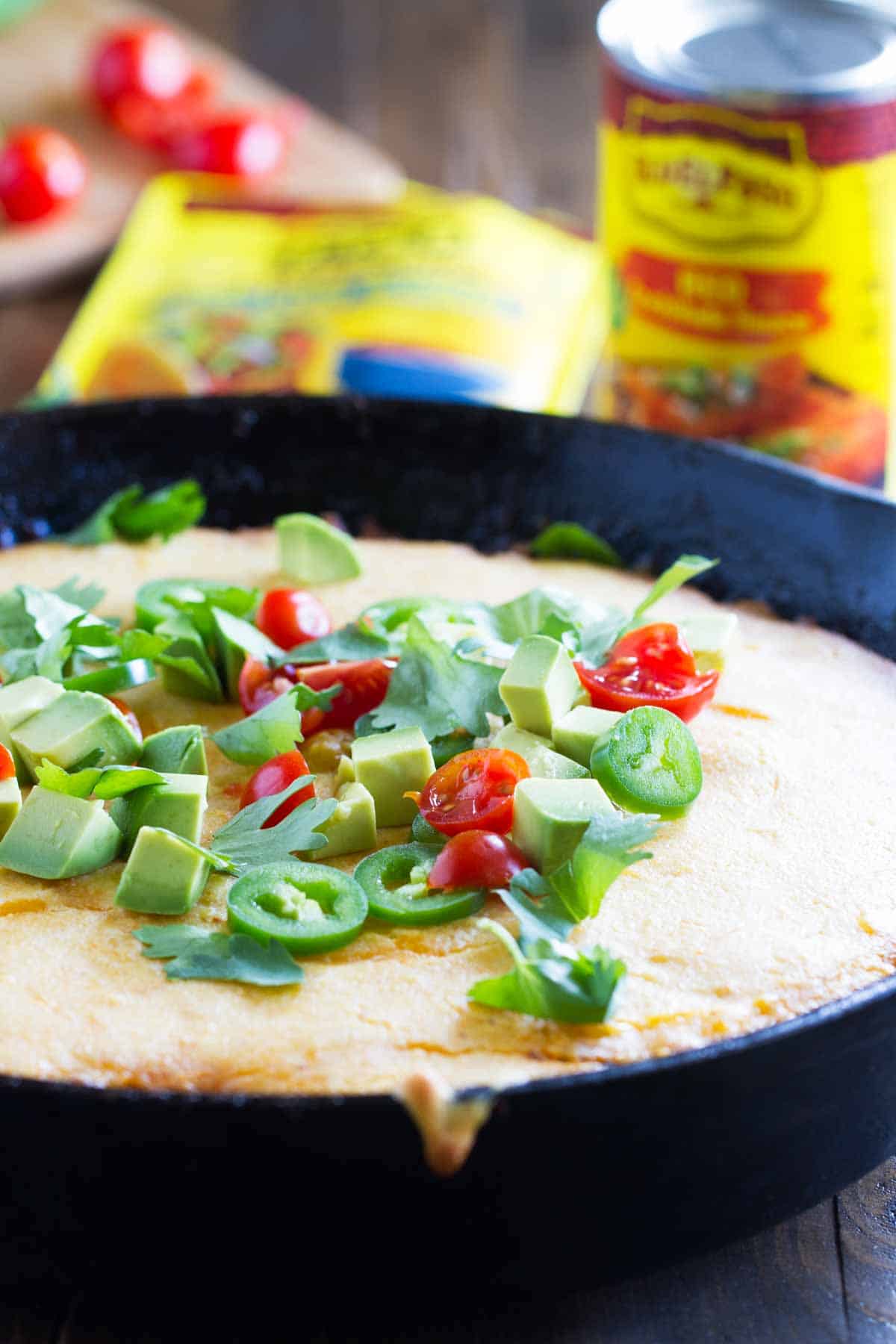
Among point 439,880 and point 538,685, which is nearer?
point 439,880

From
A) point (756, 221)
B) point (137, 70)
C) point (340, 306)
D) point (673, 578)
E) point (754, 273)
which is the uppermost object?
point (756, 221)

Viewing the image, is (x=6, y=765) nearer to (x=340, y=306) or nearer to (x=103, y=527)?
(x=103, y=527)

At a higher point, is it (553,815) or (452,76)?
(553,815)

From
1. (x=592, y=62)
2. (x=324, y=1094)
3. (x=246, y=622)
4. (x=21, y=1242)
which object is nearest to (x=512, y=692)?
(x=246, y=622)

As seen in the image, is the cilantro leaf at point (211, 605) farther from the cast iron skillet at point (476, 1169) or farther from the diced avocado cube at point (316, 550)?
the cast iron skillet at point (476, 1169)

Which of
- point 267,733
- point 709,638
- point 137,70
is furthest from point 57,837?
point 137,70

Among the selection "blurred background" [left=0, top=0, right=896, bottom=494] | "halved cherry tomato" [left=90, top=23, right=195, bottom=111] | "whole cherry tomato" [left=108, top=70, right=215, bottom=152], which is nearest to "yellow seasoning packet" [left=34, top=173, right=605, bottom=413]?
"blurred background" [left=0, top=0, right=896, bottom=494]

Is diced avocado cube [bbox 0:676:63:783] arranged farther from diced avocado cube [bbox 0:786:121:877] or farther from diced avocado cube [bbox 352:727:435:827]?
diced avocado cube [bbox 352:727:435:827]
